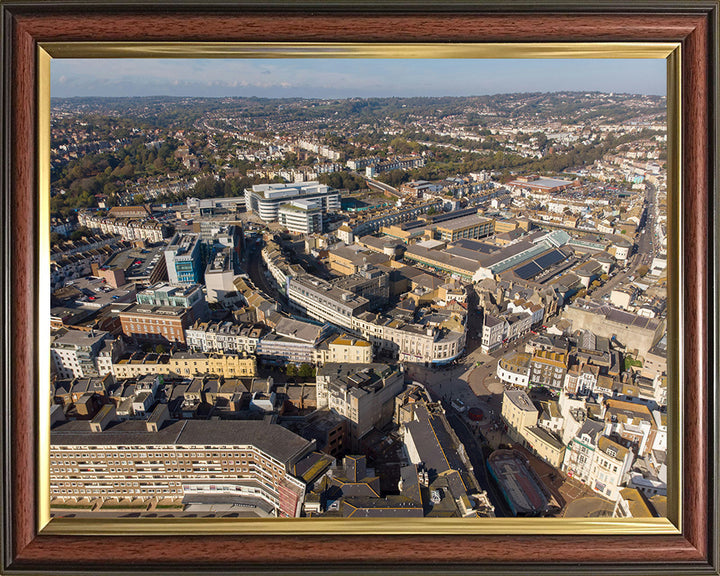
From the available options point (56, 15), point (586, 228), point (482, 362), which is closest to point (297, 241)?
point (482, 362)

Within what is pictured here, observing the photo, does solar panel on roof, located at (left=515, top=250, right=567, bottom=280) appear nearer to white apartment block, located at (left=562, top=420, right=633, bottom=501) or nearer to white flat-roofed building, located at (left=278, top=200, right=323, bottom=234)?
white apartment block, located at (left=562, top=420, right=633, bottom=501)

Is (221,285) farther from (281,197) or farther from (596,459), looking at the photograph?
(596,459)

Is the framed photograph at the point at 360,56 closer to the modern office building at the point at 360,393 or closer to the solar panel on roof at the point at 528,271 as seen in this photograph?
the modern office building at the point at 360,393

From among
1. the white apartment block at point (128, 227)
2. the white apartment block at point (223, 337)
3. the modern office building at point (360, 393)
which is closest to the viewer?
the modern office building at point (360, 393)

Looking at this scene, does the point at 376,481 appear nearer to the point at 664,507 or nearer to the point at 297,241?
the point at 664,507

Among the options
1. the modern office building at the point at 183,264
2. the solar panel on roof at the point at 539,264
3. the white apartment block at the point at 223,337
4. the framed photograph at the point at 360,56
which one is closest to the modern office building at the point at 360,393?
the white apartment block at the point at 223,337

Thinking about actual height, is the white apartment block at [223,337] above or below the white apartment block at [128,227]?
below

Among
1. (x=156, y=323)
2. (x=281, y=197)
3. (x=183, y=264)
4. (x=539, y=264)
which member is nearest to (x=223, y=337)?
(x=156, y=323)
